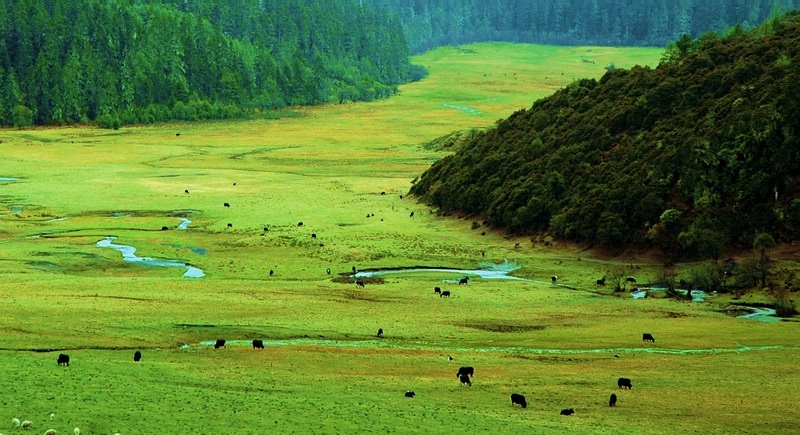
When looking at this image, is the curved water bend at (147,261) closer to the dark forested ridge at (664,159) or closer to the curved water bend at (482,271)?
the curved water bend at (482,271)

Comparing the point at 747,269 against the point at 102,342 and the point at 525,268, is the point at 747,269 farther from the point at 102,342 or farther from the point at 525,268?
the point at 102,342

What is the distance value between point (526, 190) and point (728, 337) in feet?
123

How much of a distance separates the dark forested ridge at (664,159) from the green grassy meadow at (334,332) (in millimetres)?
3062

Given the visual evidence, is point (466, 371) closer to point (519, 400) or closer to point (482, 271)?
point (519, 400)

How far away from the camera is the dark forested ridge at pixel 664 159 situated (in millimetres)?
75812

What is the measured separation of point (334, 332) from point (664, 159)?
39481mm

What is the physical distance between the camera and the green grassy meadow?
36.5 meters

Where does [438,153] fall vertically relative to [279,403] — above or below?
below

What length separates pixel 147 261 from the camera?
74.4m

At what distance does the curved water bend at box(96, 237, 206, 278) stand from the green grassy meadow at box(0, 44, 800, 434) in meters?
0.77

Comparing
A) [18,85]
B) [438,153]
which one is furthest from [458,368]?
[18,85]

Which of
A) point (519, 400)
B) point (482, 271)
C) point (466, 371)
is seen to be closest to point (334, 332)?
point (466, 371)

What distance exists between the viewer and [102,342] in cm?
4669

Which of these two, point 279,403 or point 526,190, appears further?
point 526,190
